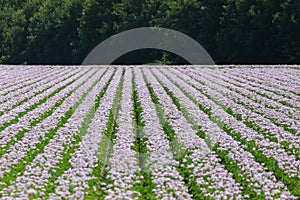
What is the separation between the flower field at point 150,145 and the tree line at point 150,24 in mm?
26160

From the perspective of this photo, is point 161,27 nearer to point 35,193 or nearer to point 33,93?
point 33,93

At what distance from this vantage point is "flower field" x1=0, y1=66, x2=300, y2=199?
8.09m

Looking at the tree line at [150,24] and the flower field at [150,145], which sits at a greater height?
the tree line at [150,24]

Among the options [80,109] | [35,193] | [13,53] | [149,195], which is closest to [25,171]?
[35,193]

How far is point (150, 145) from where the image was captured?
438 inches

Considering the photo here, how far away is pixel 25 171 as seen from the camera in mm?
8641

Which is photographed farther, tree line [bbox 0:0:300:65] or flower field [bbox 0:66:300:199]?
tree line [bbox 0:0:300:65]

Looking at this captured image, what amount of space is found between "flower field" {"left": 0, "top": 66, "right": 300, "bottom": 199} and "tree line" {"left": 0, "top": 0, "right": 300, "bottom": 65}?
26.2 m

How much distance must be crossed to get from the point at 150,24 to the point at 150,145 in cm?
5026

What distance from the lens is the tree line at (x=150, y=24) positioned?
149 feet

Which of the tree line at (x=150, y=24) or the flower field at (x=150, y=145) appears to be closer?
the flower field at (x=150, y=145)

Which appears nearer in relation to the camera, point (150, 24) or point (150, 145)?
point (150, 145)

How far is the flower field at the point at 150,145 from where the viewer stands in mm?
8094

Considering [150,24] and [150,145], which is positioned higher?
[150,24]
